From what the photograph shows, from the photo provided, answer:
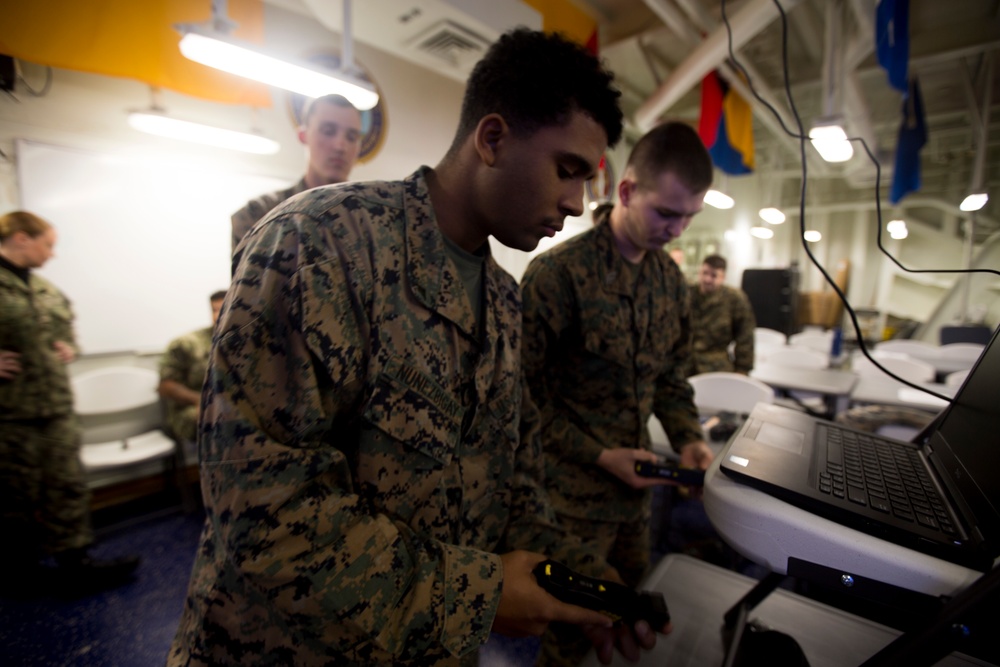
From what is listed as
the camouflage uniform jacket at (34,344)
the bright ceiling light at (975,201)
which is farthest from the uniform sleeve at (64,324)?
the bright ceiling light at (975,201)

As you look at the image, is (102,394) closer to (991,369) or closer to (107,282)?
(107,282)

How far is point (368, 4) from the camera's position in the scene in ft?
8.19

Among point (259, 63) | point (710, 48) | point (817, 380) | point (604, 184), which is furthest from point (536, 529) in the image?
point (604, 184)

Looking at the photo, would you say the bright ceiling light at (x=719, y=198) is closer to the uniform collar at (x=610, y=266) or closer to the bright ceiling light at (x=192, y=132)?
the uniform collar at (x=610, y=266)

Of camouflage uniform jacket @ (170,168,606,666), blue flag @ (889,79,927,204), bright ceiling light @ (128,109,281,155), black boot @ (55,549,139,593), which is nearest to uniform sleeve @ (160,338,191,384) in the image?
black boot @ (55,549,139,593)

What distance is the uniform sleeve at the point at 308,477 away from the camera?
517 millimetres

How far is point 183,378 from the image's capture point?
305 centimetres

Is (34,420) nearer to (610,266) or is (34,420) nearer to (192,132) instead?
(192,132)

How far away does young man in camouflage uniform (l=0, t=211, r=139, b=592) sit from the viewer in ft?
3.70

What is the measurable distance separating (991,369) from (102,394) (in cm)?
365

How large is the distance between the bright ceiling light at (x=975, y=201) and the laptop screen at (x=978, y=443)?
42 centimetres

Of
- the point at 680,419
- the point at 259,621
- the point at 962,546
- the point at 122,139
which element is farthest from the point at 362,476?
the point at 122,139

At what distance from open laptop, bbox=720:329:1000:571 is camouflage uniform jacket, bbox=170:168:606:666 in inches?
16.5

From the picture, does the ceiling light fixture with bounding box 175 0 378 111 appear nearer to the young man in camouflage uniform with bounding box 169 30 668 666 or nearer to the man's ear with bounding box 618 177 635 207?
the man's ear with bounding box 618 177 635 207
